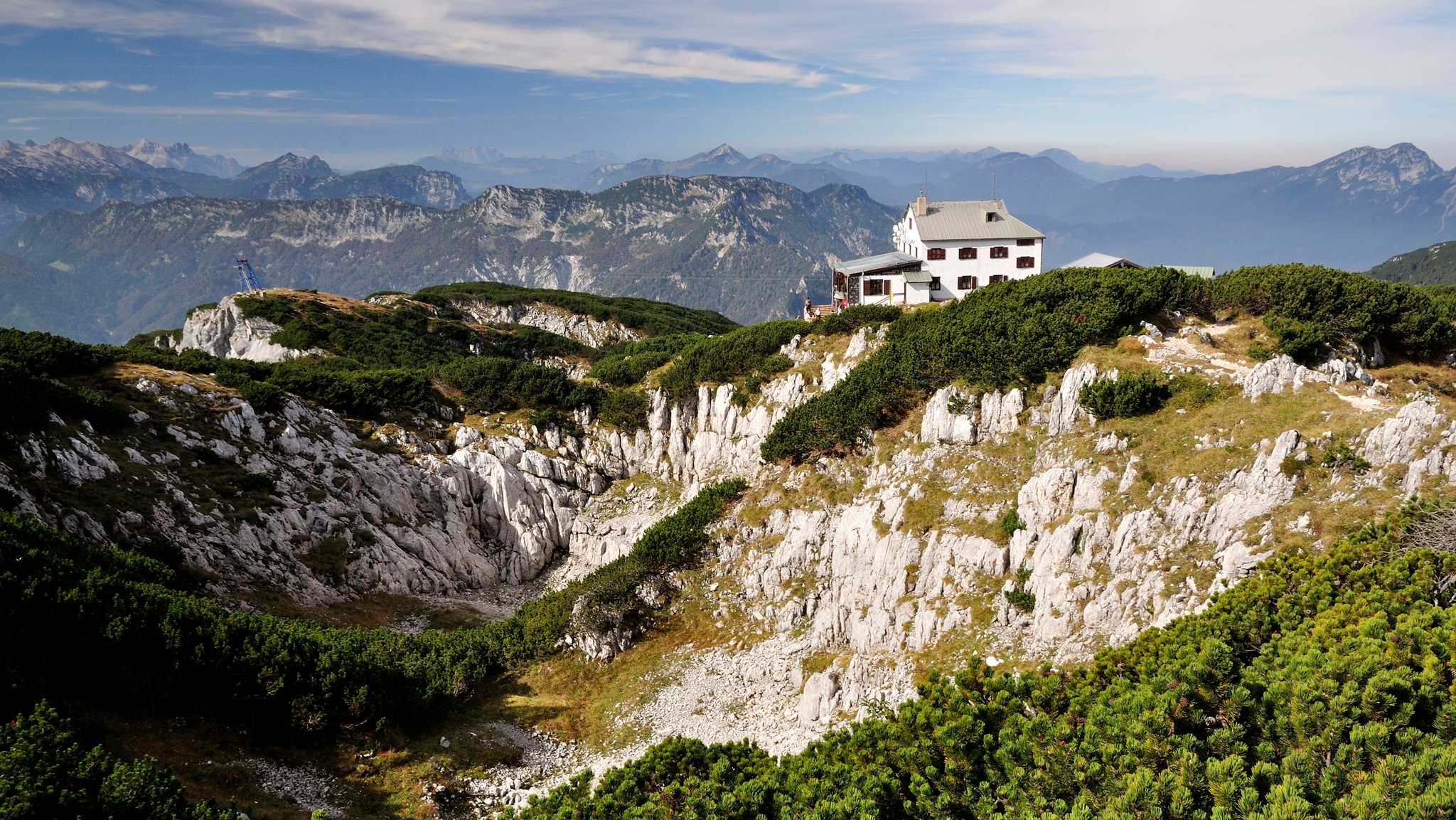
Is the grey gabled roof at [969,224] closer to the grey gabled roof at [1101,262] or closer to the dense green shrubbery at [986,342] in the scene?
the grey gabled roof at [1101,262]

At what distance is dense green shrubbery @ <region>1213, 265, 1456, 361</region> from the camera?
44.6m

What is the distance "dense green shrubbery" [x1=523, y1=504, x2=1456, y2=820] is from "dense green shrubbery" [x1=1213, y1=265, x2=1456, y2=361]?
93.1 feet

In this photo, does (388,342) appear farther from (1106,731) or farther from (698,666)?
(1106,731)

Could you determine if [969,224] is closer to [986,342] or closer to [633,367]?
[986,342]

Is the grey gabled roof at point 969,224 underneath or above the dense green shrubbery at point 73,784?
above

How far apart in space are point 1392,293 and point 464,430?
259ft

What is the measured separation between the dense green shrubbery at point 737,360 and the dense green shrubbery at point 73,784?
175 feet

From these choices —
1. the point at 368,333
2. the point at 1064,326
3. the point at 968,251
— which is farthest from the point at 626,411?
the point at 368,333

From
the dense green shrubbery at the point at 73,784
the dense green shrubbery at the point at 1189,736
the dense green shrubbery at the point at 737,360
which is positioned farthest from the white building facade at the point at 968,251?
the dense green shrubbery at the point at 73,784

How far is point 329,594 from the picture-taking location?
168 feet

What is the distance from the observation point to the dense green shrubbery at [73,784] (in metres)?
17.8

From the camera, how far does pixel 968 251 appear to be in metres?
68.8

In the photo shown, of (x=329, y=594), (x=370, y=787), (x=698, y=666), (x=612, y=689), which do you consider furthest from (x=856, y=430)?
(x=329, y=594)

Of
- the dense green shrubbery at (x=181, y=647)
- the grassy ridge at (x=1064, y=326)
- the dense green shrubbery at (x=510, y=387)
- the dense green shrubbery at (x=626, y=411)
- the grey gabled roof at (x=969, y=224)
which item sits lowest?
the dense green shrubbery at (x=181, y=647)
